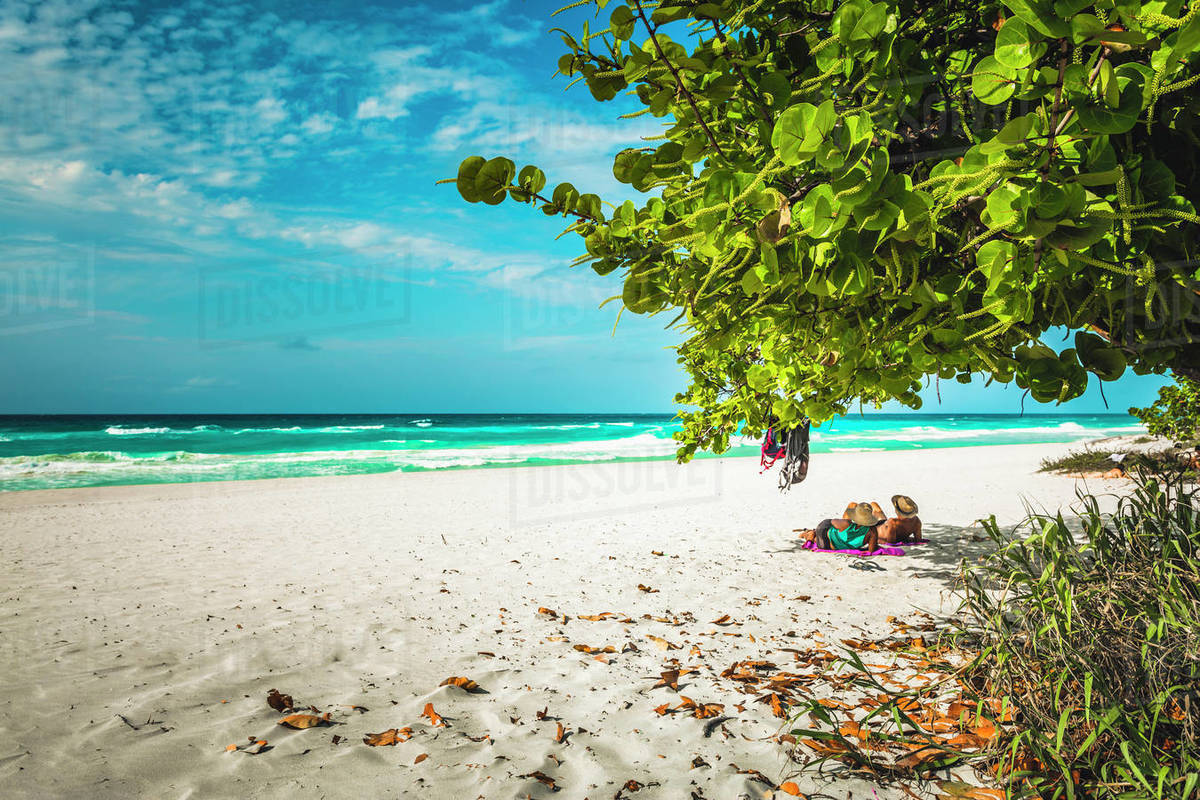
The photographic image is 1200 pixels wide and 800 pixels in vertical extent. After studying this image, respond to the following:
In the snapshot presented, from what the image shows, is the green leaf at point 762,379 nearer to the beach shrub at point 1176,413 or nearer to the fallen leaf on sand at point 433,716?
the fallen leaf on sand at point 433,716

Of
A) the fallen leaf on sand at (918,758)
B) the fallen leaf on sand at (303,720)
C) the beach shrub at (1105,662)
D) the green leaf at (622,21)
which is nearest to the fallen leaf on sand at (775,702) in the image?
the fallen leaf on sand at (918,758)

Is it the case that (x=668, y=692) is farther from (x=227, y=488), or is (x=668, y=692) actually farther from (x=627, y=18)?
(x=227, y=488)

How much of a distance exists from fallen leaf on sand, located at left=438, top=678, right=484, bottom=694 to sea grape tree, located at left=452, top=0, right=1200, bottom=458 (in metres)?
2.82

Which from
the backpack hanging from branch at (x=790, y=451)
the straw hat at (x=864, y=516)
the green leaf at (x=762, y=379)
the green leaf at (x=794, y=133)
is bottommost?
the straw hat at (x=864, y=516)

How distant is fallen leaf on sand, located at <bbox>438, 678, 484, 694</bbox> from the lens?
3.83 meters

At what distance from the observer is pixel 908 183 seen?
4.12 ft

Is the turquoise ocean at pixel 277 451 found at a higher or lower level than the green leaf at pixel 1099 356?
lower

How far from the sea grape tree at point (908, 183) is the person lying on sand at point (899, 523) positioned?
17.6 ft

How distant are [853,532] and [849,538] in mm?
90

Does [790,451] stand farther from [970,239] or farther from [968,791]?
[970,239]

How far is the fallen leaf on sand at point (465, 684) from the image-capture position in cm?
383

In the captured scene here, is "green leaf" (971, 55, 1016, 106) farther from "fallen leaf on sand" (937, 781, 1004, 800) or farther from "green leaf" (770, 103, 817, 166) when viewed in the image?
"fallen leaf on sand" (937, 781, 1004, 800)

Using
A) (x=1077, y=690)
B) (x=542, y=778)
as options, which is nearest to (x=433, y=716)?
(x=542, y=778)

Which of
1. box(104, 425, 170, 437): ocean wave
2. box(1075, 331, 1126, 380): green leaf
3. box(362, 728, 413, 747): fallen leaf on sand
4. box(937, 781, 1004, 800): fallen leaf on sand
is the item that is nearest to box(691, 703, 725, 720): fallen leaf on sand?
box(937, 781, 1004, 800): fallen leaf on sand
